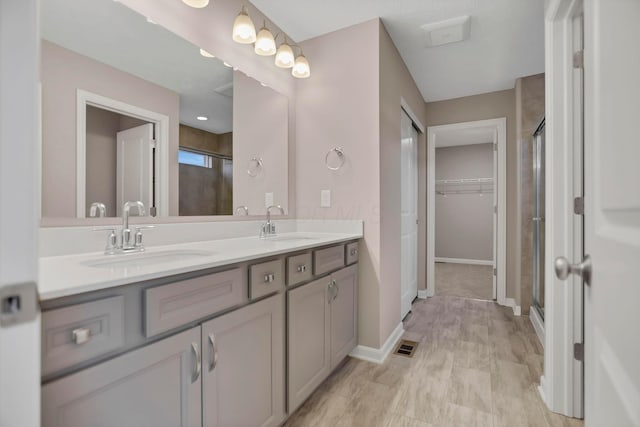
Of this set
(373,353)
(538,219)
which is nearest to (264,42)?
(373,353)

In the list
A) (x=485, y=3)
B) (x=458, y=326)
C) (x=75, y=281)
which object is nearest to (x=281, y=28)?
(x=485, y=3)

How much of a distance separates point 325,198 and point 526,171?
2.21m

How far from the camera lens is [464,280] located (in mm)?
4648

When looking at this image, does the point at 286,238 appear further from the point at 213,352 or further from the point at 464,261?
the point at 464,261

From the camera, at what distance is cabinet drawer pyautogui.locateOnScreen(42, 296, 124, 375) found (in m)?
0.68

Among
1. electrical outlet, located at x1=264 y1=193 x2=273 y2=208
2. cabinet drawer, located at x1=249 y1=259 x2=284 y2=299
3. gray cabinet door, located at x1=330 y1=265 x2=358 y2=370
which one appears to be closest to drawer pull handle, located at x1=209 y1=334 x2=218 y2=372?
cabinet drawer, located at x1=249 y1=259 x2=284 y2=299

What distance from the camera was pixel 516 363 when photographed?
84.5 inches

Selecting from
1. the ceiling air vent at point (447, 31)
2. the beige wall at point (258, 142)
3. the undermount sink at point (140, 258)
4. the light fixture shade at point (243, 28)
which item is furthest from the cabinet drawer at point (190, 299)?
the ceiling air vent at point (447, 31)

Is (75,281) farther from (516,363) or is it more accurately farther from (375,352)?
(516,363)

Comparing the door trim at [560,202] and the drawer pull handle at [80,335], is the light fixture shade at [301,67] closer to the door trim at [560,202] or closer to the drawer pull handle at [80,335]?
the door trim at [560,202]

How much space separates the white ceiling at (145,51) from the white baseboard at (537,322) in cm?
287
